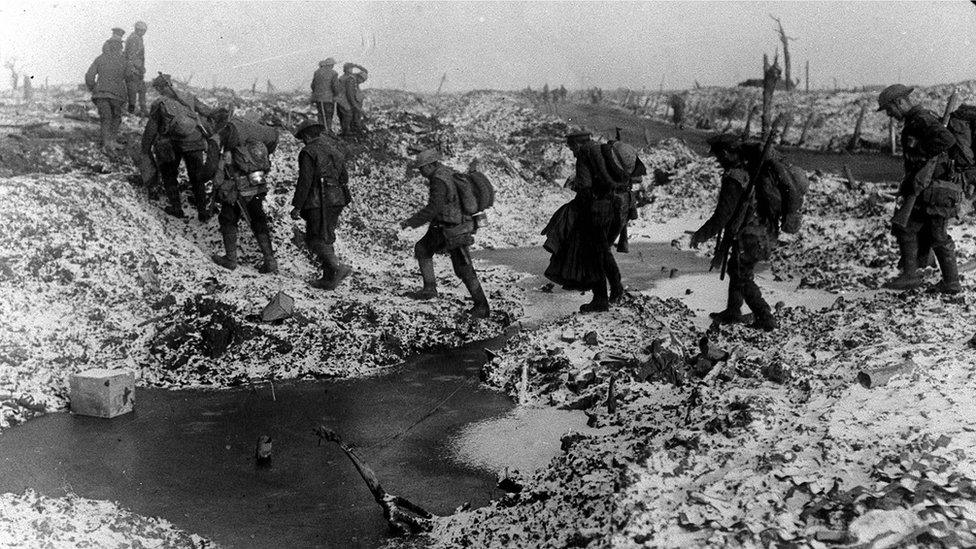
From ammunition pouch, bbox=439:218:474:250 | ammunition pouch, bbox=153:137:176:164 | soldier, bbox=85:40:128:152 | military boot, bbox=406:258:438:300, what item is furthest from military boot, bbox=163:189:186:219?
ammunition pouch, bbox=439:218:474:250

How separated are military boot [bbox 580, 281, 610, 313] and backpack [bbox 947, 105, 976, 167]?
3.88 metres

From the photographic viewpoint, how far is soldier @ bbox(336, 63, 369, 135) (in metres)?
15.8

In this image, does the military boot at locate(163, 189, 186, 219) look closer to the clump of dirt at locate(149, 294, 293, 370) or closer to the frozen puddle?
the clump of dirt at locate(149, 294, 293, 370)

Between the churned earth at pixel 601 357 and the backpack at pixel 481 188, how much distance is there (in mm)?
1300

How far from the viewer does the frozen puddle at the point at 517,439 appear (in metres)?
5.03

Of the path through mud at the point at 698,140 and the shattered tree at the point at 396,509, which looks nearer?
the shattered tree at the point at 396,509

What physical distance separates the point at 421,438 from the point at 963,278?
638cm

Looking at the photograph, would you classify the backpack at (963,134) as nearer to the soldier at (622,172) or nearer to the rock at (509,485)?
the soldier at (622,172)

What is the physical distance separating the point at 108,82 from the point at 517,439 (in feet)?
29.6

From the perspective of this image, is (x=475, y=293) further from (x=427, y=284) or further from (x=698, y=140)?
(x=698, y=140)

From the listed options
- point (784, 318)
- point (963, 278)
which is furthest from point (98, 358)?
point (963, 278)

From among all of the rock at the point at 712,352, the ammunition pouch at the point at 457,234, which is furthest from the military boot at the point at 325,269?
the rock at the point at 712,352

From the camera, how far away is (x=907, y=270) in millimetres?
8594

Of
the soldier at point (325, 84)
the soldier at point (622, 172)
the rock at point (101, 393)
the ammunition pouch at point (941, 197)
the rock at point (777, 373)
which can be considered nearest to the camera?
the rock at point (777, 373)
